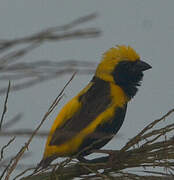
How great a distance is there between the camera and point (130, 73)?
4664 millimetres

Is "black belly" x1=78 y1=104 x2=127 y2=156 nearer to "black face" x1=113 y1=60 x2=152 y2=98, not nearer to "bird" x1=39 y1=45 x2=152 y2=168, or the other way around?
"bird" x1=39 y1=45 x2=152 y2=168

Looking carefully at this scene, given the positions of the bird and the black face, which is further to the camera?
the black face

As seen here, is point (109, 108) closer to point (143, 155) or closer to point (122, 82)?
point (122, 82)

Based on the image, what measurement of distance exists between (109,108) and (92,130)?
297mm

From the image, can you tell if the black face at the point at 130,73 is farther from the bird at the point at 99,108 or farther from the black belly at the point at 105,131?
the black belly at the point at 105,131

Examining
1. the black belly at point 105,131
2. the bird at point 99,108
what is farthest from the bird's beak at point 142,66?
the black belly at point 105,131

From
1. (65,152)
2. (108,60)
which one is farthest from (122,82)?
(65,152)

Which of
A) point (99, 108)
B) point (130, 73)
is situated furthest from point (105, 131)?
point (130, 73)

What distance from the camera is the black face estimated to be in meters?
4.57

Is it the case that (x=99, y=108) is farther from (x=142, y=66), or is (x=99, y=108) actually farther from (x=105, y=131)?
(x=142, y=66)

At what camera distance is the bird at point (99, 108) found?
3.82m

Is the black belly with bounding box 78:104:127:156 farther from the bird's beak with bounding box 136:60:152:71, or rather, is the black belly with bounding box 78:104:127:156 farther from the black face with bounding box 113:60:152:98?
the bird's beak with bounding box 136:60:152:71

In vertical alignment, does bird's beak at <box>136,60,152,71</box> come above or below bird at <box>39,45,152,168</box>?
Result: above

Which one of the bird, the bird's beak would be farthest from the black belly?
the bird's beak
